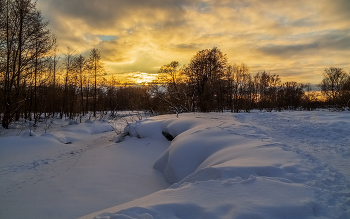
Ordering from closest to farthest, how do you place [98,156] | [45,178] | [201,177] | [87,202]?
[201,177] → [87,202] → [45,178] → [98,156]

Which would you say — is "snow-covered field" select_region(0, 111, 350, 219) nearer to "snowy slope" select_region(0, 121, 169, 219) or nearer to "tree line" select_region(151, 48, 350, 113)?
"snowy slope" select_region(0, 121, 169, 219)

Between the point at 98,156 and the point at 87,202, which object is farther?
the point at 98,156

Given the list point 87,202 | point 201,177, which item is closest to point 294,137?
point 201,177

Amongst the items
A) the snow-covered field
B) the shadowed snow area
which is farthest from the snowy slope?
the shadowed snow area

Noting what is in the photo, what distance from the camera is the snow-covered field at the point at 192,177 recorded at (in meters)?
1.81

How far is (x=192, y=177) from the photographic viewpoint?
2.80 meters

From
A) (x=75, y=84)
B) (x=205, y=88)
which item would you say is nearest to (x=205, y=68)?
(x=205, y=88)

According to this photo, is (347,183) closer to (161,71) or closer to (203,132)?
(203,132)

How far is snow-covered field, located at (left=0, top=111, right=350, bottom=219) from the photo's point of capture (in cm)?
181

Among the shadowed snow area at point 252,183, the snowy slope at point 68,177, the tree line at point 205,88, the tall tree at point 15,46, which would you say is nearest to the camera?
the shadowed snow area at point 252,183

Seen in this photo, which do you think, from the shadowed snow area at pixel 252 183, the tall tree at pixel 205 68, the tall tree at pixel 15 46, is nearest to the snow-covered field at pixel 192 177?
the shadowed snow area at pixel 252 183

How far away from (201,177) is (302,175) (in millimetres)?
1330

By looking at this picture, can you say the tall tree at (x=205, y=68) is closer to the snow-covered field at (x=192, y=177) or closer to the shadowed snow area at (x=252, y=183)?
the snow-covered field at (x=192, y=177)

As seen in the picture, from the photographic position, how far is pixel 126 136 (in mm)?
9516
